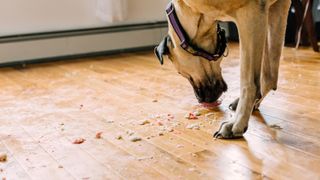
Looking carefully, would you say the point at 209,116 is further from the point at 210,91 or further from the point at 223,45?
the point at 223,45

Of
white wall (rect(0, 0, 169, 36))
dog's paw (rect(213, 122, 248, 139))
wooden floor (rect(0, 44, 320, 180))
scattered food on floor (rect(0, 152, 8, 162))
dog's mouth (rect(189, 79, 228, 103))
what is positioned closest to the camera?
wooden floor (rect(0, 44, 320, 180))

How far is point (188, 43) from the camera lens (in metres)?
2.02

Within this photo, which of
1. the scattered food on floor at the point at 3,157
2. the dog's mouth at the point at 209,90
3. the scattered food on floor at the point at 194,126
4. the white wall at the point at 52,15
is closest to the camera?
the scattered food on floor at the point at 3,157

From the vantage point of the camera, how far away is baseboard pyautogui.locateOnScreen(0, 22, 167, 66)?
377 centimetres

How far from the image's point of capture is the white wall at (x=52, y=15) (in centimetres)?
370

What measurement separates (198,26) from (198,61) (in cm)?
17

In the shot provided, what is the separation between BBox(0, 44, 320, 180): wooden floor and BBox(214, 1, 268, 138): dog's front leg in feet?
0.21

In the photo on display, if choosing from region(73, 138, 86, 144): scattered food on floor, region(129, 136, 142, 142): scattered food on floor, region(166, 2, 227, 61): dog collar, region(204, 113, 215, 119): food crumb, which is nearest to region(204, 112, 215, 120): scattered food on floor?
region(204, 113, 215, 119): food crumb

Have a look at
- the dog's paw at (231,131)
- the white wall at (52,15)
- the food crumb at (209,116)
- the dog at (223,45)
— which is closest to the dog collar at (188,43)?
the dog at (223,45)

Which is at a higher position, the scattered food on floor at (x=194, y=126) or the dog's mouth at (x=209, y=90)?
the dog's mouth at (x=209, y=90)

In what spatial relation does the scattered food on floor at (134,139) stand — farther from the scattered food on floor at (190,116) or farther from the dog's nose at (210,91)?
the dog's nose at (210,91)

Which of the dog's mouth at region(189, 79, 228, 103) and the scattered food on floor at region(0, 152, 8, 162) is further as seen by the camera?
the dog's mouth at region(189, 79, 228, 103)

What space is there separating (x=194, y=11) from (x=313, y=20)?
2.43 m

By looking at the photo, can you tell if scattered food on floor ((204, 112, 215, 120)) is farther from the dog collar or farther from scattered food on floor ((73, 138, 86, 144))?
scattered food on floor ((73, 138, 86, 144))
